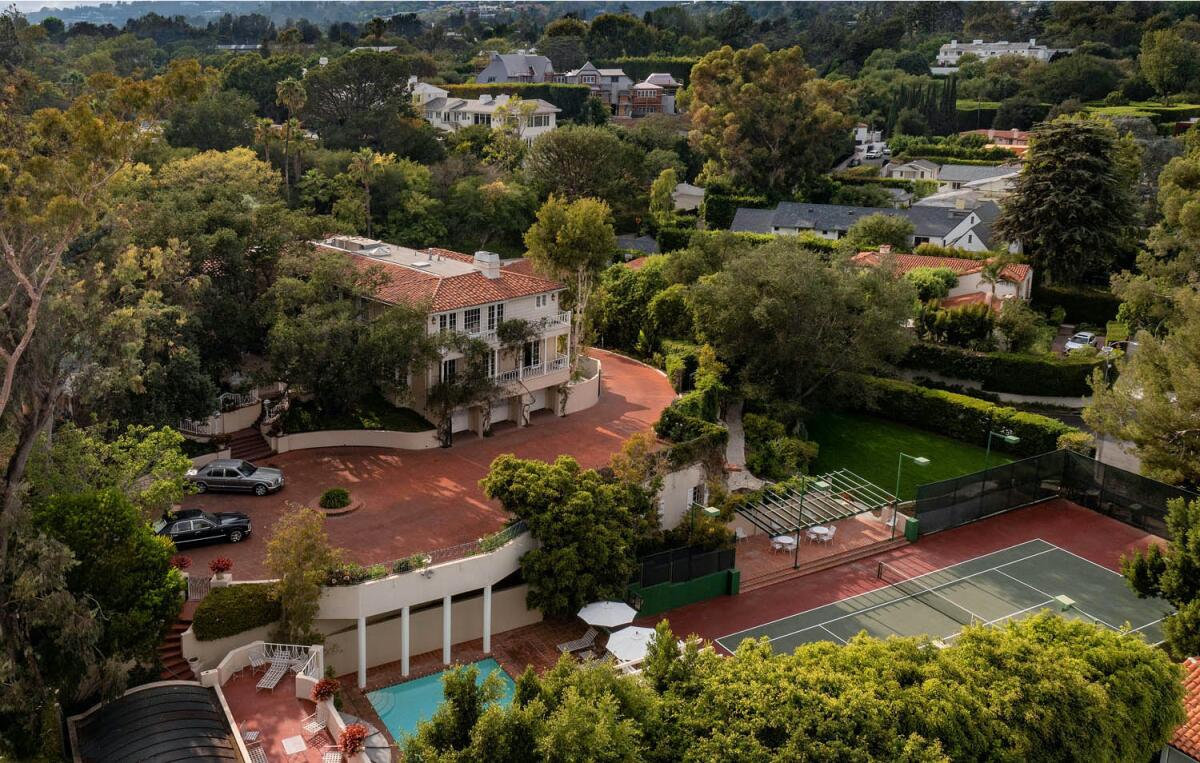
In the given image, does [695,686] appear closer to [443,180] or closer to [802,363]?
[802,363]

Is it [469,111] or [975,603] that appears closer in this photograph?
[975,603]

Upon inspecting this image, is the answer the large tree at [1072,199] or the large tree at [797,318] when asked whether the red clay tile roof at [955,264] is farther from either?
the large tree at [797,318]

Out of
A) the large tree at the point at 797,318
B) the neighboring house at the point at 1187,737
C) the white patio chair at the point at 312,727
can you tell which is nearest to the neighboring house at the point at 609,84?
the large tree at the point at 797,318

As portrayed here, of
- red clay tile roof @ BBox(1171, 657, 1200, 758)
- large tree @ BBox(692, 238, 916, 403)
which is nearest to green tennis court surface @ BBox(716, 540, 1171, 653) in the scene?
red clay tile roof @ BBox(1171, 657, 1200, 758)

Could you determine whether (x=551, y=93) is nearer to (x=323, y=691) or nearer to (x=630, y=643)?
(x=630, y=643)

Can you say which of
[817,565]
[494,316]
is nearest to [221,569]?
[494,316]

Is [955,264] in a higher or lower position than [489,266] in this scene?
lower

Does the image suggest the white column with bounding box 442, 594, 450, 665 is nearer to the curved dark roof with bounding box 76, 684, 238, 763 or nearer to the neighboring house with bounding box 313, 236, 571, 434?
the curved dark roof with bounding box 76, 684, 238, 763
